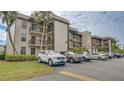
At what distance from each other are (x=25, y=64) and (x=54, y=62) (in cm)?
93

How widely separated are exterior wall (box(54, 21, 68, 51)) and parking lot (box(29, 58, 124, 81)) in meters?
0.59

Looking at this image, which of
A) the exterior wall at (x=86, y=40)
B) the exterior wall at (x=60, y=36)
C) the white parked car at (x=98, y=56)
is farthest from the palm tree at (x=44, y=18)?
the white parked car at (x=98, y=56)

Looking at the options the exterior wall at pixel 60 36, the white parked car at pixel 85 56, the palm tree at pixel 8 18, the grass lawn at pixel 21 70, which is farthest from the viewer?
the white parked car at pixel 85 56

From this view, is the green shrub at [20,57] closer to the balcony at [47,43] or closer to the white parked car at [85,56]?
the balcony at [47,43]

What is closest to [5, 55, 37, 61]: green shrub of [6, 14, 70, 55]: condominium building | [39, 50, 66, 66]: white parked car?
[6, 14, 70, 55]: condominium building

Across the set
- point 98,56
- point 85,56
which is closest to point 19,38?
point 85,56

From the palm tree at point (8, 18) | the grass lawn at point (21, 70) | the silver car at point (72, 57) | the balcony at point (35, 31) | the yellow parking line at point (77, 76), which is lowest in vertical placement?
the yellow parking line at point (77, 76)

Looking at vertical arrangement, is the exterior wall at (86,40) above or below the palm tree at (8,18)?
below

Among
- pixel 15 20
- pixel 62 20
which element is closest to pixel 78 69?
pixel 62 20

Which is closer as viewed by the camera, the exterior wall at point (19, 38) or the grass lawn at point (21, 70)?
the grass lawn at point (21, 70)

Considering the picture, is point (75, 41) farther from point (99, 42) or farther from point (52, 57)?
point (52, 57)

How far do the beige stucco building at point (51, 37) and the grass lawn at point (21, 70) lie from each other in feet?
1.36

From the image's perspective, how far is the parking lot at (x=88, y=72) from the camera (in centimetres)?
473
